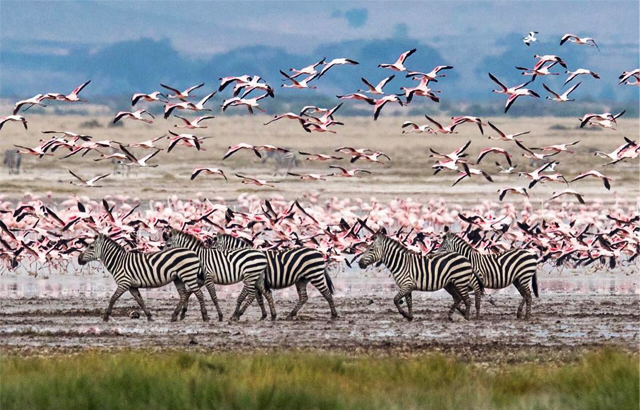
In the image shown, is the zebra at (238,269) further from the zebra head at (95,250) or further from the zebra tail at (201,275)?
the zebra head at (95,250)

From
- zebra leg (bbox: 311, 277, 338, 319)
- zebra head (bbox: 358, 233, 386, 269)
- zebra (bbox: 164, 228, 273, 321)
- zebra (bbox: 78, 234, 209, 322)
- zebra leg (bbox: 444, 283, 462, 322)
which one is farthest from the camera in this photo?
zebra head (bbox: 358, 233, 386, 269)

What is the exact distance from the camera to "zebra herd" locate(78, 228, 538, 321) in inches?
667

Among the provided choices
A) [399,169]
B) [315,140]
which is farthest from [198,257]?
[315,140]

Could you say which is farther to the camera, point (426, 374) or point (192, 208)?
point (192, 208)

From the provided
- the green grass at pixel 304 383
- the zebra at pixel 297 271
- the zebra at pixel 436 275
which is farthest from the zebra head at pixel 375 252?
the green grass at pixel 304 383

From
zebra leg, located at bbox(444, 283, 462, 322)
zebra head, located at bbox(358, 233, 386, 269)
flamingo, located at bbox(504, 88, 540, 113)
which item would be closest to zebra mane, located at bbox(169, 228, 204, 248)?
zebra head, located at bbox(358, 233, 386, 269)

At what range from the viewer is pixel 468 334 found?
50.2 ft

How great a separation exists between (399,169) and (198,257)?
3075 cm

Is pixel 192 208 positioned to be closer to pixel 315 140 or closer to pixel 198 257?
pixel 198 257

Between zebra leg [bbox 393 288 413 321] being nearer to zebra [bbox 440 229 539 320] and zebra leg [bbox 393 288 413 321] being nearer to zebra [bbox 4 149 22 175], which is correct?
zebra [bbox 440 229 539 320]

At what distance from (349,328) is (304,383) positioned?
18.6 feet

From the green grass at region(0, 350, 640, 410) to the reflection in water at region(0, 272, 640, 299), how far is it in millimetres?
8042

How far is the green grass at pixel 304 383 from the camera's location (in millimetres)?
9414

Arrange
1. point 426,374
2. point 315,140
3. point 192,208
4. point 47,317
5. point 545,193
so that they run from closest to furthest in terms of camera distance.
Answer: point 426,374, point 47,317, point 192,208, point 545,193, point 315,140
